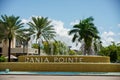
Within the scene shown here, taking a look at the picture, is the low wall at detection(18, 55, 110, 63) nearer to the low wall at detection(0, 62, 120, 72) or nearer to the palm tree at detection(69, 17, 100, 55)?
the low wall at detection(0, 62, 120, 72)

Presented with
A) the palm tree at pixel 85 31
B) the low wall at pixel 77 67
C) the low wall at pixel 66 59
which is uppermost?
the palm tree at pixel 85 31

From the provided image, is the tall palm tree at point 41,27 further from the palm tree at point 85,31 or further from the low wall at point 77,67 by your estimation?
the low wall at point 77,67

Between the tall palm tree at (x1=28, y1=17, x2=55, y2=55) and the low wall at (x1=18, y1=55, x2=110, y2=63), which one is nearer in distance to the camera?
the low wall at (x1=18, y1=55, x2=110, y2=63)

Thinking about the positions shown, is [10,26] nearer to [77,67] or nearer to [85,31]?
[85,31]

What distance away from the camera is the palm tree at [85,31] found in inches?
1668

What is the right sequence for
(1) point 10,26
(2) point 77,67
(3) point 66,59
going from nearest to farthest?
(2) point 77,67, (3) point 66,59, (1) point 10,26

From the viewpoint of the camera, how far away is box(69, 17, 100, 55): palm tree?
42375 mm

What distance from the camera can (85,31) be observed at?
42406mm

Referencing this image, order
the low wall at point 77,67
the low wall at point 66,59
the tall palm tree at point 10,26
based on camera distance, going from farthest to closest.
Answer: the tall palm tree at point 10,26, the low wall at point 66,59, the low wall at point 77,67

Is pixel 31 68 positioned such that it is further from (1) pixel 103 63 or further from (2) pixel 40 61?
(1) pixel 103 63

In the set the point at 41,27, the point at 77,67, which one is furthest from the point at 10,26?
the point at 77,67

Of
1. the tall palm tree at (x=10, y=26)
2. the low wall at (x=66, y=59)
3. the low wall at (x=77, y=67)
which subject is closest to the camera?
the low wall at (x=77, y=67)

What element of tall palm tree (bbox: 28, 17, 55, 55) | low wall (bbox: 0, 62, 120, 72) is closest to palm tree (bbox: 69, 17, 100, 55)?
tall palm tree (bbox: 28, 17, 55, 55)

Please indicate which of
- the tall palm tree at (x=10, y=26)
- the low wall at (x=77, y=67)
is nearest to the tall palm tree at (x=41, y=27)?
the tall palm tree at (x=10, y=26)
